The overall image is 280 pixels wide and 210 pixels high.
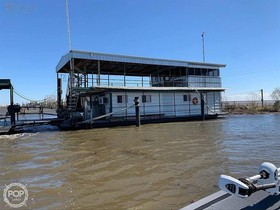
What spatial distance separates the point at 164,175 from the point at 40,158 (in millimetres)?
4885

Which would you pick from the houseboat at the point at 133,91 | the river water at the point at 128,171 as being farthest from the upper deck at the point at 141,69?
the river water at the point at 128,171

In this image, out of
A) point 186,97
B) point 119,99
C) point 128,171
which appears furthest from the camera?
point 186,97

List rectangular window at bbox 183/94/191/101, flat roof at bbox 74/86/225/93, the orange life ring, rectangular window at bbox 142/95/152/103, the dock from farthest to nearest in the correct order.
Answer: the orange life ring, rectangular window at bbox 183/94/191/101, rectangular window at bbox 142/95/152/103, flat roof at bbox 74/86/225/93, the dock

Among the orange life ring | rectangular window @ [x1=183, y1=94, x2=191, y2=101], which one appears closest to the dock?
rectangular window @ [x1=183, y1=94, x2=191, y2=101]

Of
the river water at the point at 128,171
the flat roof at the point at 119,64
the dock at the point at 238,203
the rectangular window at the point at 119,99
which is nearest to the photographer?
the dock at the point at 238,203

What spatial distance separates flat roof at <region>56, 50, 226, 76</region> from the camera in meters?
22.2

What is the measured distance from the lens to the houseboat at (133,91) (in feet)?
73.1

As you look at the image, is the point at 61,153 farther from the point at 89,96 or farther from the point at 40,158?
the point at 89,96

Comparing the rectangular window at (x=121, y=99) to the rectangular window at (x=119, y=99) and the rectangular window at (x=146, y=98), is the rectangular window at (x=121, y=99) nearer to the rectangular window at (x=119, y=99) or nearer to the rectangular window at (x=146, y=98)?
the rectangular window at (x=119, y=99)

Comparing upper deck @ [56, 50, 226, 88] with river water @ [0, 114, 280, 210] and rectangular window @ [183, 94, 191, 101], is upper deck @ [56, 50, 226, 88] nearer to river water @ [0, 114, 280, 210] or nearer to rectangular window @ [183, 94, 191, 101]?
rectangular window @ [183, 94, 191, 101]

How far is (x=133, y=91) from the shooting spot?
24.0m

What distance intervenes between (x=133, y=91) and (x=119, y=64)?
3657 mm

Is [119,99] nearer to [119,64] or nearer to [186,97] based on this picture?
[119,64]

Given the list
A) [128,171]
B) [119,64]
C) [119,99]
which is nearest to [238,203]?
[128,171]
